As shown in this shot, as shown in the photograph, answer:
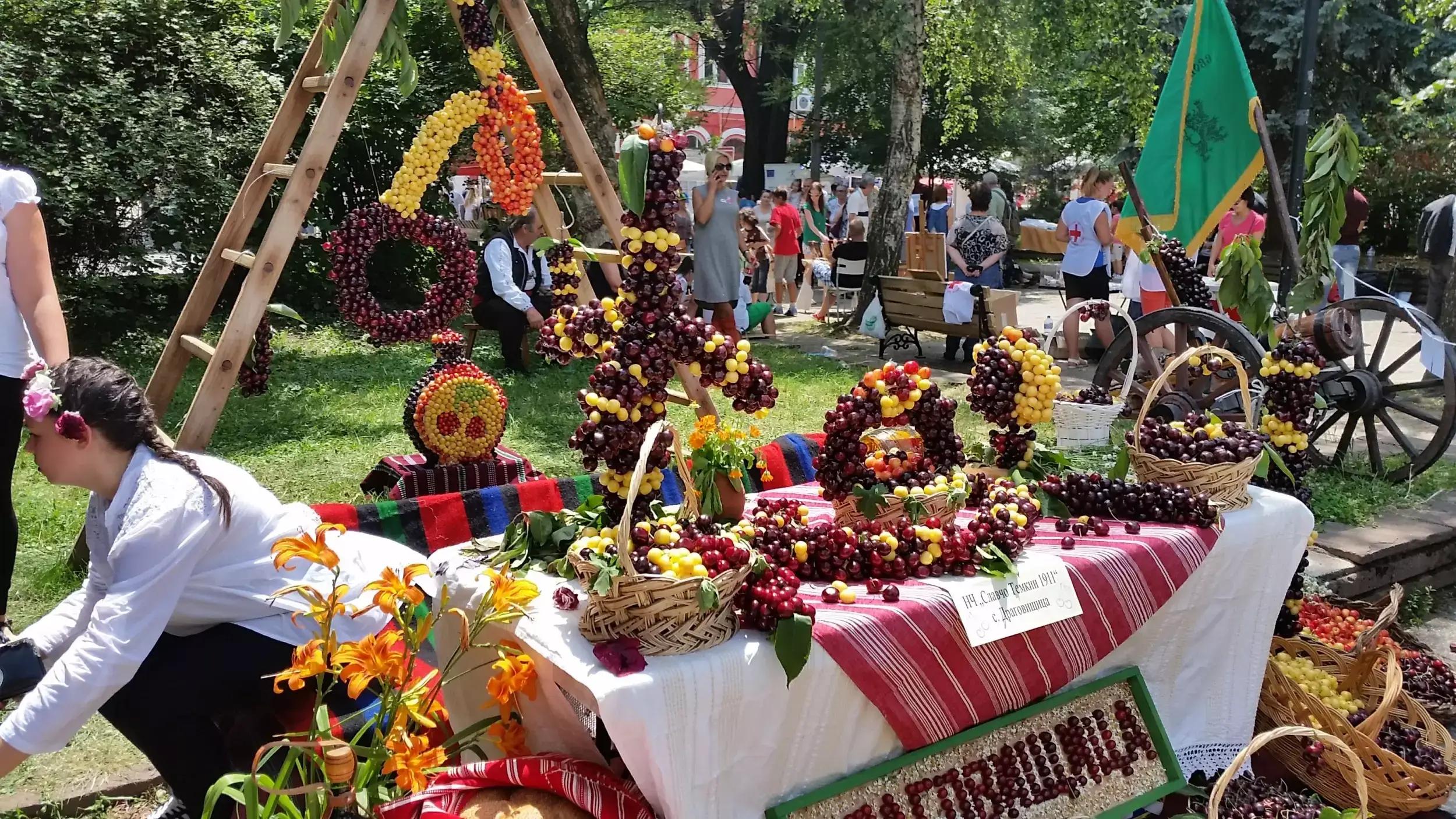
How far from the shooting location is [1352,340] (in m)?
5.23

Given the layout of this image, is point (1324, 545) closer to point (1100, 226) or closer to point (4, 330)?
point (1100, 226)

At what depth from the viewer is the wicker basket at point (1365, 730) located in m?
2.79

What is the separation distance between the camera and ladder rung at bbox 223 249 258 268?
3.50 meters

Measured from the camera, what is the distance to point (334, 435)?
626 cm

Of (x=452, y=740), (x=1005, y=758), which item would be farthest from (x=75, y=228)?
(x=1005, y=758)

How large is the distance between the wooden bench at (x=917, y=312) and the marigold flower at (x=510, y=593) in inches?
257

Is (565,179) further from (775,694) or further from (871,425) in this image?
(775,694)

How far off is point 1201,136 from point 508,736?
402cm

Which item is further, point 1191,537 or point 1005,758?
point 1191,537

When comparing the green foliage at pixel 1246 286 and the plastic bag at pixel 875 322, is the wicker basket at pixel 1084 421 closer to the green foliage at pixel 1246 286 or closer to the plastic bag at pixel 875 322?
the green foliage at pixel 1246 286

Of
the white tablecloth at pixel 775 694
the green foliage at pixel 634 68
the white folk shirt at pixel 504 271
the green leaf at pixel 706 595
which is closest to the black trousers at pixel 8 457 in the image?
the white tablecloth at pixel 775 694

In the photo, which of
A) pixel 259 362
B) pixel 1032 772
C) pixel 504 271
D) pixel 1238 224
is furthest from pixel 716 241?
pixel 1032 772

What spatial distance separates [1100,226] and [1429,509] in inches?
138

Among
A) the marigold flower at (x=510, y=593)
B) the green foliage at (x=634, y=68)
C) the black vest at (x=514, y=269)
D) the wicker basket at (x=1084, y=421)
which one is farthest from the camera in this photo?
the green foliage at (x=634, y=68)
